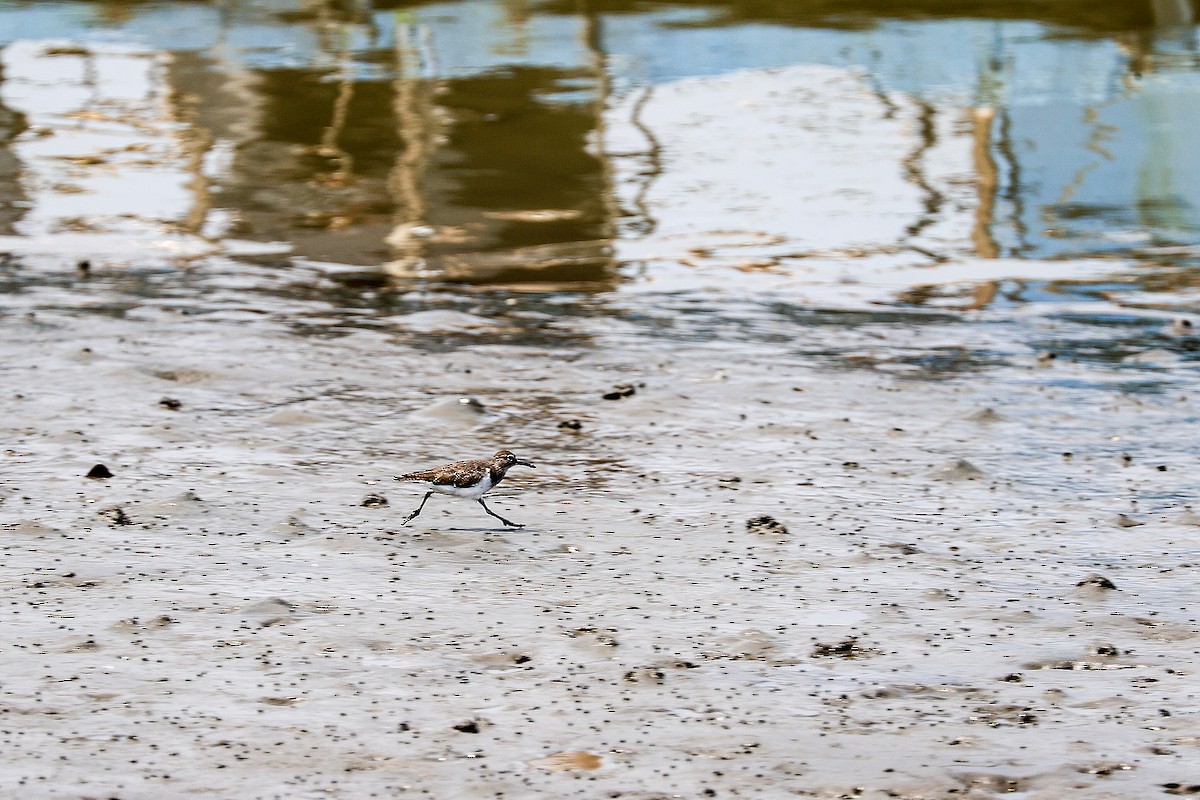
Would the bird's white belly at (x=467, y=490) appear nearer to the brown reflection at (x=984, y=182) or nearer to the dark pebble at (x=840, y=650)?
the dark pebble at (x=840, y=650)

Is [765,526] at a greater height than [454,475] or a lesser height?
lesser

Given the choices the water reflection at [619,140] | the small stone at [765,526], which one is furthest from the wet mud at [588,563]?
the water reflection at [619,140]

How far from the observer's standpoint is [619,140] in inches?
404

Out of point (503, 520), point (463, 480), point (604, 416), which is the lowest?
point (604, 416)

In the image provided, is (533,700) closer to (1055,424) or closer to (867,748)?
(867,748)

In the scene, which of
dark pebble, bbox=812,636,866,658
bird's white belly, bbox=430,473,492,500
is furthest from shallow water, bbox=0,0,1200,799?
bird's white belly, bbox=430,473,492,500

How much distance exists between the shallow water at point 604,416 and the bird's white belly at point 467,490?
118mm

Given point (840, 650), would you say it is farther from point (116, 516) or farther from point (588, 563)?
point (116, 516)

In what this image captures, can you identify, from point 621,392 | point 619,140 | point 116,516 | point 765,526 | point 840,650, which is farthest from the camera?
point 619,140

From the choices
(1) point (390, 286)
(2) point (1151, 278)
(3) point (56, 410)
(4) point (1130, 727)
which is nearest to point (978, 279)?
(2) point (1151, 278)

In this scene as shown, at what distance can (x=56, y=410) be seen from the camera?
229 inches

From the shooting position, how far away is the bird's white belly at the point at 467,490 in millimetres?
4777

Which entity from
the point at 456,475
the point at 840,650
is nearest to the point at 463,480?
the point at 456,475

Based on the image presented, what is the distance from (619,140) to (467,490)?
575cm
